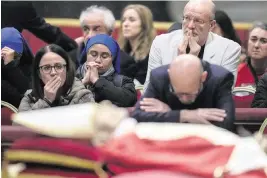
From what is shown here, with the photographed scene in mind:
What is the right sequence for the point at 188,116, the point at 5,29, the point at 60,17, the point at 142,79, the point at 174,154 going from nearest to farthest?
the point at 174,154 → the point at 188,116 → the point at 5,29 → the point at 142,79 → the point at 60,17

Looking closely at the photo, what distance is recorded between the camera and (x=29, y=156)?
4.84m

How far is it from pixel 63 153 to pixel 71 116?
0.18 m

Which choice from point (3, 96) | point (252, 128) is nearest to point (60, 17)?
point (3, 96)

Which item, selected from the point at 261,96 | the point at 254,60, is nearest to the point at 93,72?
the point at 261,96

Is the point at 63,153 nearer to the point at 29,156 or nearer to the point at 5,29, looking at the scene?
the point at 29,156

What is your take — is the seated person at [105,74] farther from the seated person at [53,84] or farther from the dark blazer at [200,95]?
the dark blazer at [200,95]

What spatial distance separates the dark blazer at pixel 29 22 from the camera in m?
6.78

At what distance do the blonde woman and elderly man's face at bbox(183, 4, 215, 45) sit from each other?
38.7 inches

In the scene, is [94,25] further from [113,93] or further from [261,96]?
[261,96]

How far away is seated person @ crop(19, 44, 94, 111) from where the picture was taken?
5.55m

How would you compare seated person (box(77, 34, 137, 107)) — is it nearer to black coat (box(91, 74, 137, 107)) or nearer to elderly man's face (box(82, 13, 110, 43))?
black coat (box(91, 74, 137, 107))

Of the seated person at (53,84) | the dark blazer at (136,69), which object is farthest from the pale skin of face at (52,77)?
the dark blazer at (136,69)

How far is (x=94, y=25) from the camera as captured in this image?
6660mm

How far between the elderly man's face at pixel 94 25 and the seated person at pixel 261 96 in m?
1.19
